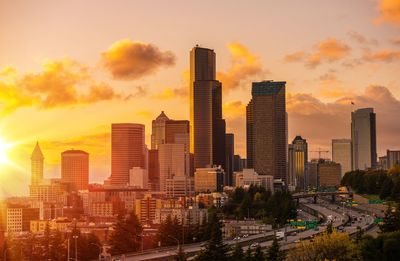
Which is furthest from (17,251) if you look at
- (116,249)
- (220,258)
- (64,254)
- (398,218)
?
(398,218)

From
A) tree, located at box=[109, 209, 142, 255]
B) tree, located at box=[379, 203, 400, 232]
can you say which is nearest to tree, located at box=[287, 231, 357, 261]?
tree, located at box=[379, 203, 400, 232]

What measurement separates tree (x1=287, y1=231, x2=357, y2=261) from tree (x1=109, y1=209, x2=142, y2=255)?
158 ft

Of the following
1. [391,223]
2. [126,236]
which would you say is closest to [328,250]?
[391,223]

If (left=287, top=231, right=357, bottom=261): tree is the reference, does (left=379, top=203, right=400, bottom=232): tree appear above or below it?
above

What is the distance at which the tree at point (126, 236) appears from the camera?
13788cm

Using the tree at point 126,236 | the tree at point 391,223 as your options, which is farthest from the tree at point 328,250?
the tree at point 126,236

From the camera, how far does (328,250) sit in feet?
311

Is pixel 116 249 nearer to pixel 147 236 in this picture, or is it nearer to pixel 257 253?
pixel 147 236

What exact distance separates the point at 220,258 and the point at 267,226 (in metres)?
94.4

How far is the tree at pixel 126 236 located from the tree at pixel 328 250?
158 feet

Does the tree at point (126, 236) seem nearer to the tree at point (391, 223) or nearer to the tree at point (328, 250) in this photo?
the tree at point (391, 223)

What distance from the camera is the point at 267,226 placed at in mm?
178000

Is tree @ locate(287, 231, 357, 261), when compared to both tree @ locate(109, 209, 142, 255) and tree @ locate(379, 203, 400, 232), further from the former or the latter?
tree @ locate(109, 209, 142, 255)

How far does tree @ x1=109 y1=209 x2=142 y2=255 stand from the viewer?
13788 centimetres
